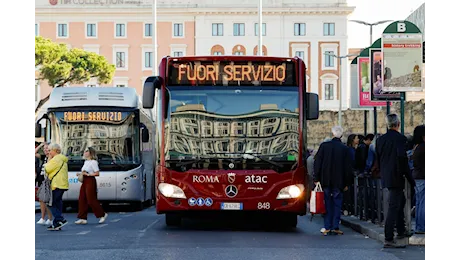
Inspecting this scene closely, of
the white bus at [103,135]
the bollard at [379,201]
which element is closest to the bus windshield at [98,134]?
the white bus at [103,135]

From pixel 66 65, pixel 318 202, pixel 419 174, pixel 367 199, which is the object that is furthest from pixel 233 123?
pixel 66 65

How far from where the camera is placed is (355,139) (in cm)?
1742

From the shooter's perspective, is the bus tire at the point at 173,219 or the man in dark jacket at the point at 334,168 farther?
the bus tire at the point at 173,219

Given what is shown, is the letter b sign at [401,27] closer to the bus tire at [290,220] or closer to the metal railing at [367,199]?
the metal railing at [367,199]

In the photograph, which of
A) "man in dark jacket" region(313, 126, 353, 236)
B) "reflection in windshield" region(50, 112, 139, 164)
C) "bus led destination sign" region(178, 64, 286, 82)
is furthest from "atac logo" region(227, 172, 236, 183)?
"reflection in windshield" region(50, 112, 139, 164)

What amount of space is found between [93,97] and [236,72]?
9057 mm

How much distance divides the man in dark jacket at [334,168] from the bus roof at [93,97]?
30.9 feet

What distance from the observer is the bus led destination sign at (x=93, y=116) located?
22.7 m

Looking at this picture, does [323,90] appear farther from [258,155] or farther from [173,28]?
[258,155]

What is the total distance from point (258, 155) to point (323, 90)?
90.7m

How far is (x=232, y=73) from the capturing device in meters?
14.6
